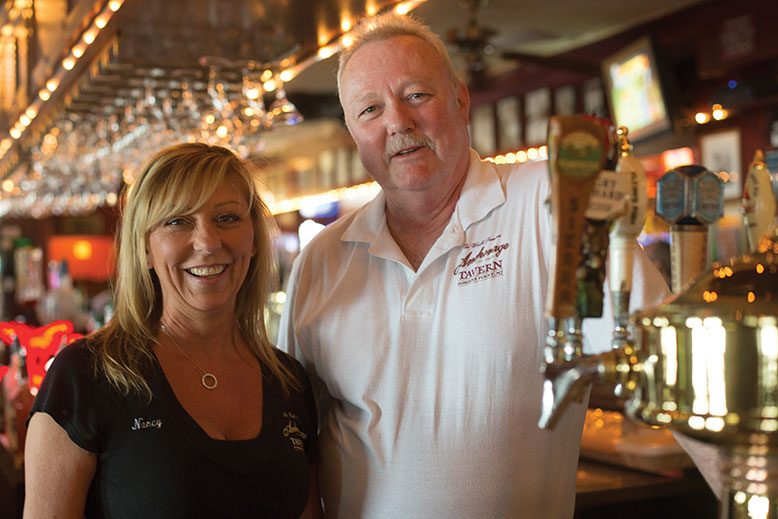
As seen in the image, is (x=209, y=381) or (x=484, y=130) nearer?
(x=209, y=381)

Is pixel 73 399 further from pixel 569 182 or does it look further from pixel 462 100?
pixel 569 182

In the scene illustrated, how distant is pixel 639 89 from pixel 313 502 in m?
4.44

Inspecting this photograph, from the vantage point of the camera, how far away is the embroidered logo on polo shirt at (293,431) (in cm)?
186

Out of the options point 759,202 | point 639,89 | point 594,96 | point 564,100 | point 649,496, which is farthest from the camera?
point 564,100

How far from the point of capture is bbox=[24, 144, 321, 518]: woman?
1669 mm

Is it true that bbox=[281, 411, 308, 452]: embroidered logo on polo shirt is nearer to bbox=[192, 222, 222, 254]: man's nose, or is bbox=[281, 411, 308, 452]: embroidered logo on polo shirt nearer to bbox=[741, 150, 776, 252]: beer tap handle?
bbox=[192, 222, 222, 254]: man's nose

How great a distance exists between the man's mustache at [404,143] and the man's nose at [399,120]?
1 centimetres

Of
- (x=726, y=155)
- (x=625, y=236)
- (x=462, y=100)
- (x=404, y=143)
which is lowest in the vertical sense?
(x=625, y=236)

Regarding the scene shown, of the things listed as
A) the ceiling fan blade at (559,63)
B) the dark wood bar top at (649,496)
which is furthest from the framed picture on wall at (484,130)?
the dark wood bar top at (649,496)

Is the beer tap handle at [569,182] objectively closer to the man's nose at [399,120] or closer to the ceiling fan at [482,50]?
the man's nose at [399,120]

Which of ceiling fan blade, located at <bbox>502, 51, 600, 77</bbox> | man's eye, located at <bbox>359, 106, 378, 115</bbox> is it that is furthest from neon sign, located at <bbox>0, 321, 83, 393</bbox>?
ceiling fan blade, located at <bbox>502, 51, 600, 77</bbox>

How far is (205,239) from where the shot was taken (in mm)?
1810

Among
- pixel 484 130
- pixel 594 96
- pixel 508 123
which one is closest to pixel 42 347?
pixel 594 96

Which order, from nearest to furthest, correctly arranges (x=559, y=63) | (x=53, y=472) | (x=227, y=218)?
(x=53, y=472)
(x=227, y=218)
(x=559, y=63)
